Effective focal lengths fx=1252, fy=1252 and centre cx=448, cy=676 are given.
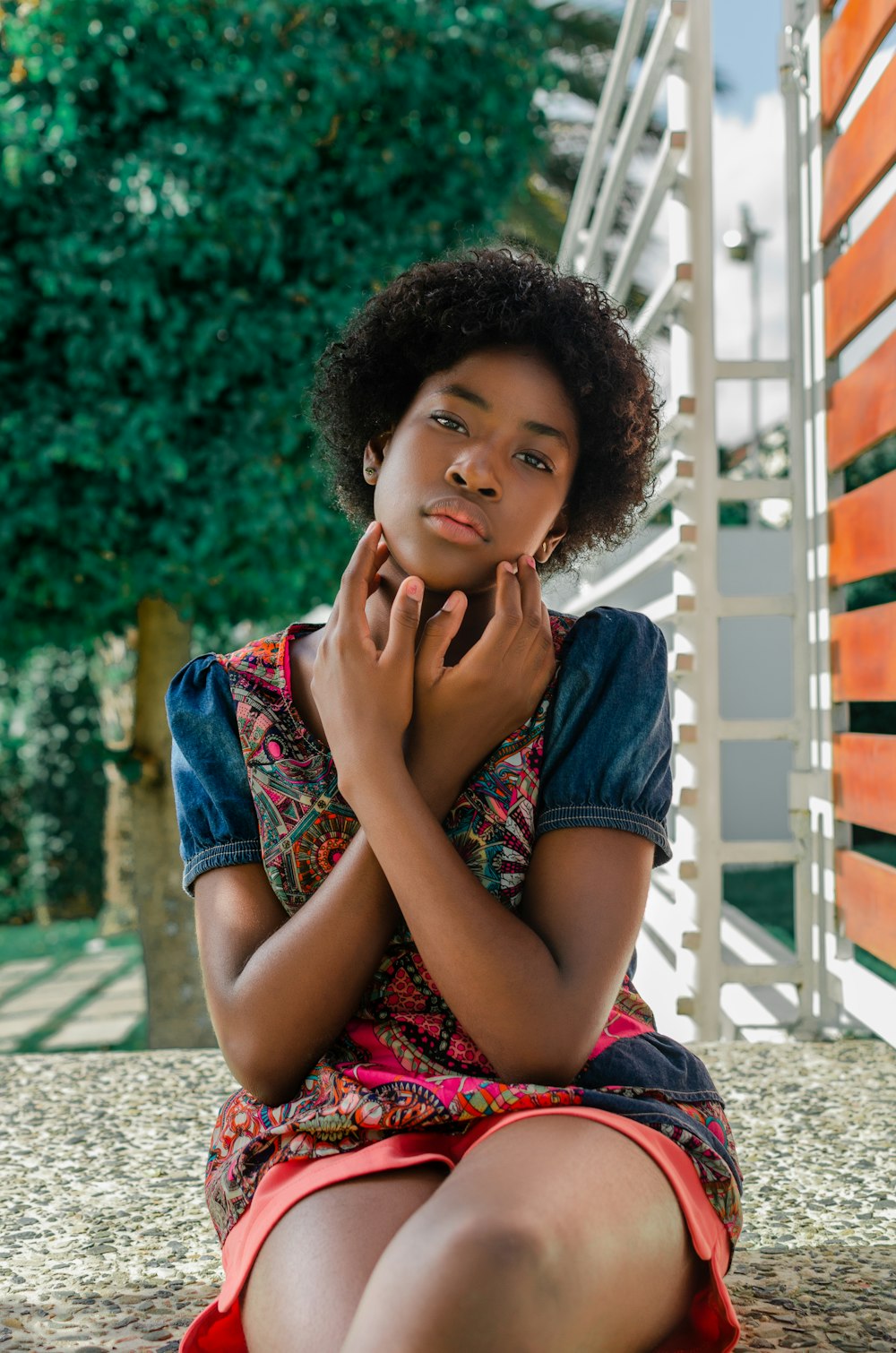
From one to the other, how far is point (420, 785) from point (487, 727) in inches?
4.1

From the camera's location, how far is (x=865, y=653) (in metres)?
2.62

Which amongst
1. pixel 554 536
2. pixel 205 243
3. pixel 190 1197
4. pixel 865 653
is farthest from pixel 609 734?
pixel 205 243

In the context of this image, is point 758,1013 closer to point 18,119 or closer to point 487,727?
point 487,727

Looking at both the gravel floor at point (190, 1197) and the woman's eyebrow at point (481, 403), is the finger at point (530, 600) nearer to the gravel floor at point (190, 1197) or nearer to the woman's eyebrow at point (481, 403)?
the woman's eyebrow at point (481, 403)

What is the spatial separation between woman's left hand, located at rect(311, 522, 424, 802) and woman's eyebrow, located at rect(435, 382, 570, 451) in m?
0.22

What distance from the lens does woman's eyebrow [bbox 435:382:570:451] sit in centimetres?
154

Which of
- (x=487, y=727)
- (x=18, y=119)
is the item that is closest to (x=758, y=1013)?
(x=487, y=727)

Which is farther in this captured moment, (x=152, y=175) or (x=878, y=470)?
(x=878, y=470)

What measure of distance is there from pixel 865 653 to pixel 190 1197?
167 centimetres

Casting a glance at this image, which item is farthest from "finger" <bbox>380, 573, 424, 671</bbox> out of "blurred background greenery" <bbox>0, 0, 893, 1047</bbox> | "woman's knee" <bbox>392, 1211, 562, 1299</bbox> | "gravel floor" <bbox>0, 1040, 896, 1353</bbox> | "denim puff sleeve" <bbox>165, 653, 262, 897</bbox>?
"blurred background greenery" <bbox>0, 0, 893, 1047</bbox>

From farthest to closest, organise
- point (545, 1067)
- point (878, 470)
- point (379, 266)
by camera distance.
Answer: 1. point (878, 470)
2. point (379, 266)
3. point (545, 1067)

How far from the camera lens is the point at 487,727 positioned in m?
1.45

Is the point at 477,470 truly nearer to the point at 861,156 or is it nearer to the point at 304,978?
the point at 304,978

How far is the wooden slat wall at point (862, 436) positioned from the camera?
2414 millimetres
